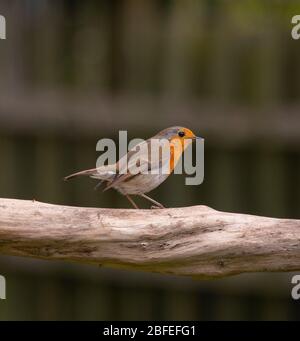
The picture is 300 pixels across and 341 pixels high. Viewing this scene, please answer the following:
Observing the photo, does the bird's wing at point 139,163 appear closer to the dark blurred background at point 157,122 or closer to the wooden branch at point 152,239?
the wooden branch at point 152,239

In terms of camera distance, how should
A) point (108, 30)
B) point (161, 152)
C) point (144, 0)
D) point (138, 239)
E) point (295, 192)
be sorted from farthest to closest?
point (144, 0), point (108, 30), point (295, 192), point (161, 152), point (138, 239)

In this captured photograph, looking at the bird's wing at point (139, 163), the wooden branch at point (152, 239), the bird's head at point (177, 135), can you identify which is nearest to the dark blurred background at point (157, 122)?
the bird's head at point (177, 135)

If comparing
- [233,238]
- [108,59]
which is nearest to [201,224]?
[233,238]

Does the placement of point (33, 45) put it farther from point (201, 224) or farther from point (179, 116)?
point (201, 224)

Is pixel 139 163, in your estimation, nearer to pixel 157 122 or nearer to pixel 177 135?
pixel 177 135

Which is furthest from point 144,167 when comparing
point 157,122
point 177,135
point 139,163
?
point 157,122

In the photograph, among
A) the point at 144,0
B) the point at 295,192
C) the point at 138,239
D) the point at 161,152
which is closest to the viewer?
the point at 138,239

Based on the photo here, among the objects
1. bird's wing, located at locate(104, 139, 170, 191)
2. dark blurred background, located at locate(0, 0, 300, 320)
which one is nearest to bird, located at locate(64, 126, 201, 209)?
bird's wing, located at locate(104, 139, 170, 191)
